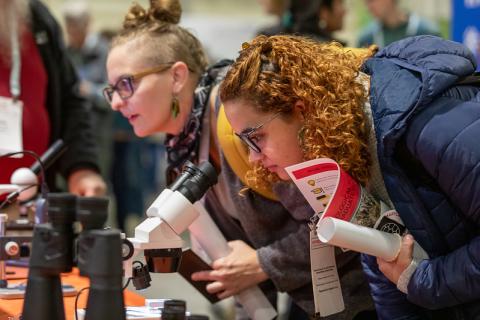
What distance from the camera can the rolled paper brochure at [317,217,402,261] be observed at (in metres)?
1.75

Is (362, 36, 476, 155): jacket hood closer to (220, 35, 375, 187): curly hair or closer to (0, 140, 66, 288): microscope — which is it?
(220, 35, 375, 187): curly hair

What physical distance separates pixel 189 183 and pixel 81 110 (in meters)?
1.54

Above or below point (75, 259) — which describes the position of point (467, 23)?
above

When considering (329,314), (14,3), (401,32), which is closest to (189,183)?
(329,314)

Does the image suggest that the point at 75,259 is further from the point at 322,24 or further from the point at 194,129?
the point at 322,24

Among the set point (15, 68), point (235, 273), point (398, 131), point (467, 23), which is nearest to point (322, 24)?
point (467, 23)

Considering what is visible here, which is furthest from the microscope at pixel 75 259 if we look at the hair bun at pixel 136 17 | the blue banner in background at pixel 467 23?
the blue banner in background at pixel 467 23

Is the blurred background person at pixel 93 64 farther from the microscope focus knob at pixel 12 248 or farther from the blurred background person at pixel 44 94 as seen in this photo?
the microscope focus knob at pixel 12 248

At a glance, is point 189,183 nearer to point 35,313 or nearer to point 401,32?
point 35,313

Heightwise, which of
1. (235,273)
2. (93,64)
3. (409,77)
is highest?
(409,77)

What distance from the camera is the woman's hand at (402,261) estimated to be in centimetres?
186

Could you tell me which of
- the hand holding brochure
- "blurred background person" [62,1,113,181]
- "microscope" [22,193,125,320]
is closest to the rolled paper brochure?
the hand holding brochure

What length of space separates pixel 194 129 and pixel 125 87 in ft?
0.79

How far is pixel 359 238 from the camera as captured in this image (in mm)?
1790
